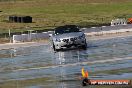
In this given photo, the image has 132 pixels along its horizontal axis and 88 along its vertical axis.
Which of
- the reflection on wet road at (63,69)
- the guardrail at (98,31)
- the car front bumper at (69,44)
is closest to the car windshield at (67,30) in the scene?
the car front bumper at (69,44)

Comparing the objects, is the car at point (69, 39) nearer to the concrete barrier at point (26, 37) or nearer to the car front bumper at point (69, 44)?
the car front bumper at point (69, 44)

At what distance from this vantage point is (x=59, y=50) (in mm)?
30766

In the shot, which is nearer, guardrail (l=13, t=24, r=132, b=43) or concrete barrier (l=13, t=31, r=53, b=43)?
concrete barrier (l=13, t=31, r=53, b=43)

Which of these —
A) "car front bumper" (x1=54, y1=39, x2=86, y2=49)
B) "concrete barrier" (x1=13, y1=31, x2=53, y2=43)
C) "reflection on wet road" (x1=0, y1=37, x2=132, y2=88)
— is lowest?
"concrete barrier" (x1=13, y1=31, x2=53, y2=43)

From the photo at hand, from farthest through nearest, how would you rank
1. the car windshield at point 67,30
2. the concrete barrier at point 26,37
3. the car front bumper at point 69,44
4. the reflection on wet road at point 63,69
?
the concrete barrier at point 26,37 < the car windshield at point 67,30 < the car front bumper at point 69,44 < the reflection on wet road at point 63,69

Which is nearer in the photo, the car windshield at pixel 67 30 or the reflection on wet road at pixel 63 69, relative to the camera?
the reflection on wet road at pixel 63 69

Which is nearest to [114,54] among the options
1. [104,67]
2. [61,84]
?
[104,67]

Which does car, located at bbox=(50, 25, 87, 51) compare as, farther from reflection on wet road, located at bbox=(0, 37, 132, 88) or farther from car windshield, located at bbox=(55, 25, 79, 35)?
reflection on wet road, located at bbox=(0, 37, 132, 88)

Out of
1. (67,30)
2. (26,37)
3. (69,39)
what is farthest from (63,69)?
(26,37)

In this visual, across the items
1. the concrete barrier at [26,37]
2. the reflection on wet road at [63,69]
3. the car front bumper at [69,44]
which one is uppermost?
the reflection on wet road at [63,69]

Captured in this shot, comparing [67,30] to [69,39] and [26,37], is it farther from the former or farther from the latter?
[26,37]

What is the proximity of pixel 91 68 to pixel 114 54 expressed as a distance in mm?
5778

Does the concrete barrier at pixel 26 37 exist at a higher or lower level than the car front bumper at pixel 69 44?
lower

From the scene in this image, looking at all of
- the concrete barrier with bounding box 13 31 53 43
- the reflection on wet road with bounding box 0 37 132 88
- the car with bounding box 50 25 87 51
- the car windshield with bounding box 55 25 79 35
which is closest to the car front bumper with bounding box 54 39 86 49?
the car with bounding box 50 25 87 51
